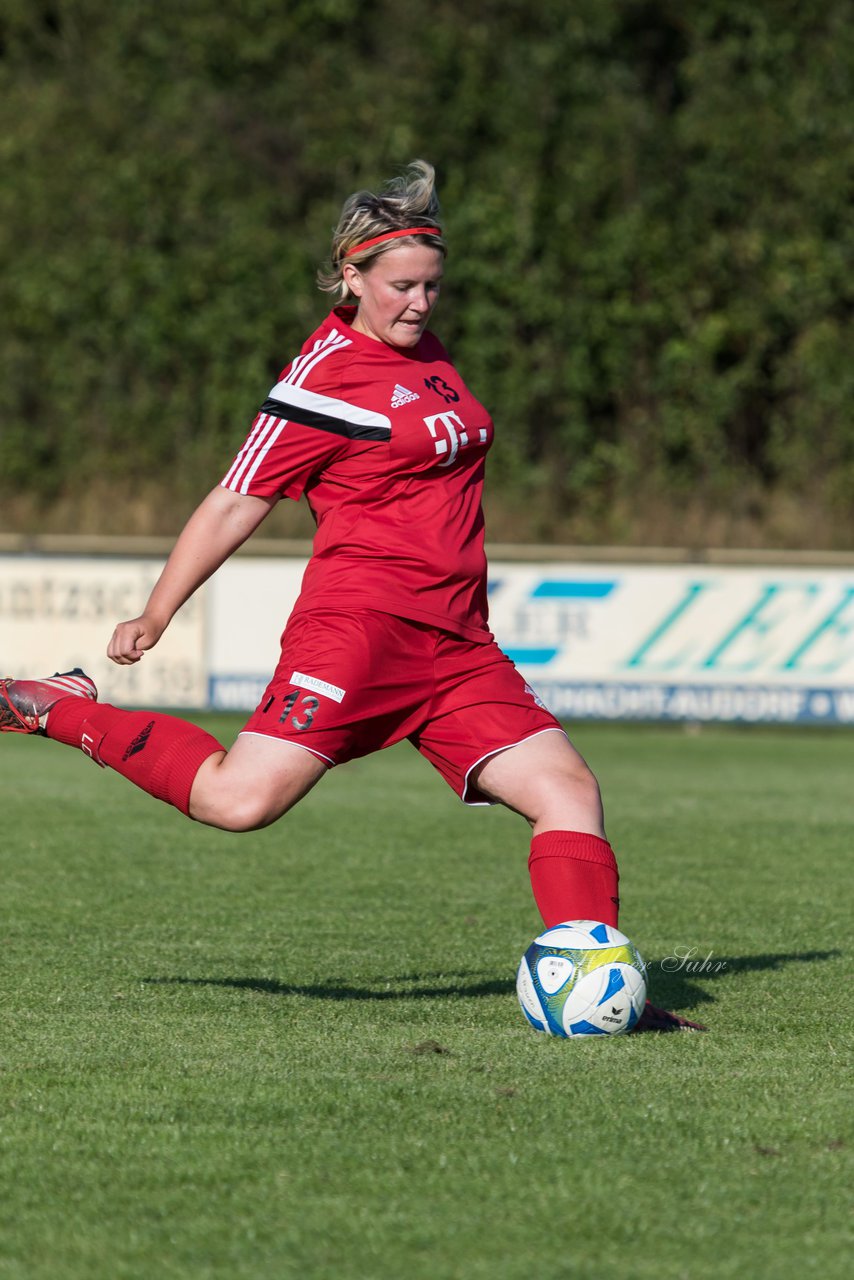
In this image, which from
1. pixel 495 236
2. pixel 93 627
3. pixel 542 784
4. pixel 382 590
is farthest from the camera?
pixel 495 236

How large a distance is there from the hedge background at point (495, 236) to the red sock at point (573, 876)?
65.0ft

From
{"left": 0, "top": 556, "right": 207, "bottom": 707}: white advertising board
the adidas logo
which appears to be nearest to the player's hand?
the adidas logo

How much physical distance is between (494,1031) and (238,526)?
1498mm

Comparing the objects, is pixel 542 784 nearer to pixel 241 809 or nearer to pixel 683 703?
pixel 241 809

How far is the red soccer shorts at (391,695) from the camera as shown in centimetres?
475

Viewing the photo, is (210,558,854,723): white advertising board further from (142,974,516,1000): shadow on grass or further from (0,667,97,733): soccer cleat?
(0,667,97,733): soccer cleat

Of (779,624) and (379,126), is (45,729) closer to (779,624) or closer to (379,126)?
(779,624)

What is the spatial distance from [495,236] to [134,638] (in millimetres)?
23093

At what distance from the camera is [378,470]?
4828 mm

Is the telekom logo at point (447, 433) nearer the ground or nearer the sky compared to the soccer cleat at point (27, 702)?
nearer the sky

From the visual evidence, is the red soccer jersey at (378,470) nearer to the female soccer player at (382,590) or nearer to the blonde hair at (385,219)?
the female soccer player at (382,590)

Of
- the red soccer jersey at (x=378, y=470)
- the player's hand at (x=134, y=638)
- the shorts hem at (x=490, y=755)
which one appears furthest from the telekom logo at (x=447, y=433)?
the player's hand at (x=134, y=638)

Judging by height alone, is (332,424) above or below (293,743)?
above

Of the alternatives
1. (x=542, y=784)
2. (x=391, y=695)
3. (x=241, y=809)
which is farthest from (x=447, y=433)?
(x=241, y=809)
